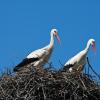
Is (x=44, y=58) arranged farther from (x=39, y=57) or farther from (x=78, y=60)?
(x=78, y=60)

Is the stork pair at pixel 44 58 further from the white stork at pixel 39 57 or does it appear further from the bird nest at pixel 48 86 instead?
the bird nest at pixel 48 86

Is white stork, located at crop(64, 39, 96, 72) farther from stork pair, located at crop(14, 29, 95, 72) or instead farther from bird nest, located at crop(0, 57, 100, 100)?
bird nest, located at crop(0, 57, 100, 100)

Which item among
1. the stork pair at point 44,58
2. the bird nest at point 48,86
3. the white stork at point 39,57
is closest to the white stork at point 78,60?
the stork pair at point 44,58

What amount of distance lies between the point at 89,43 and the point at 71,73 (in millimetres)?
Answer: 4689

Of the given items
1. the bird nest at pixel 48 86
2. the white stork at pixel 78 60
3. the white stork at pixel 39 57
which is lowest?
the bird nest at pixel 48 86

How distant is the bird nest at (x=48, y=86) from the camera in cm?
1698

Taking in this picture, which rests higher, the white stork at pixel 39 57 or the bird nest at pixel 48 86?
the white stork at pixel 39 57

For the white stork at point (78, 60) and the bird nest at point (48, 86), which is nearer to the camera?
the bird nest at point (48, 86)

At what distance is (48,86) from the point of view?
1716 centimetres

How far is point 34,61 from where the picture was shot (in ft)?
67.9

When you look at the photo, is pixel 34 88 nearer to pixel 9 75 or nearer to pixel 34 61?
pixel 9 75

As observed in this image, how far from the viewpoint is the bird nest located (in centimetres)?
1698

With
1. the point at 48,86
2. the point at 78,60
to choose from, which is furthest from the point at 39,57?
the point at 48,86

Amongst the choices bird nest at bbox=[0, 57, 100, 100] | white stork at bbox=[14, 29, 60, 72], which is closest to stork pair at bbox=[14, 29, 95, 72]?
white stork at bbox=[14, 29, 60, 72]
